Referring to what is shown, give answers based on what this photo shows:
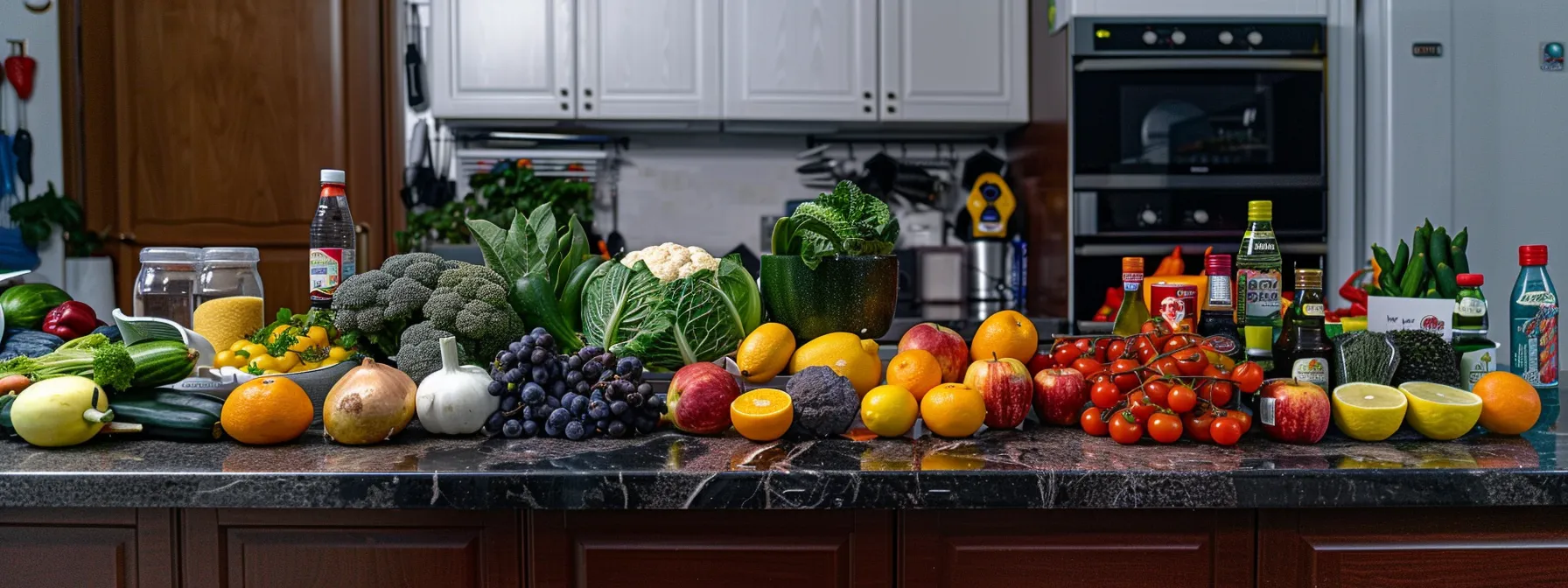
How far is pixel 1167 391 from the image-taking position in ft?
3.89

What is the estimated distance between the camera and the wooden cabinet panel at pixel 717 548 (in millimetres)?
1076

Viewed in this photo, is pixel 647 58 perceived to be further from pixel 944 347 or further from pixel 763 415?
pixel 763 415

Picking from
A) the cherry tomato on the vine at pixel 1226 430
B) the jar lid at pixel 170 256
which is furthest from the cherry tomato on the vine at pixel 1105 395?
the jar lid at pixel 170 256

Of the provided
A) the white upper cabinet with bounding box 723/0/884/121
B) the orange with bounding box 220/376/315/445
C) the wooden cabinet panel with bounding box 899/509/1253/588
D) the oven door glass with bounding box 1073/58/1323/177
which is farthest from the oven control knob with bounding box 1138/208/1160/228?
the orange with bounding box 220/376/315/445

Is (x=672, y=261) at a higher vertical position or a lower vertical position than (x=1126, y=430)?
higher

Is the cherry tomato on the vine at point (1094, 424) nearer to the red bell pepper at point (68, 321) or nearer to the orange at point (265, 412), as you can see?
the orange at point (265, 412)

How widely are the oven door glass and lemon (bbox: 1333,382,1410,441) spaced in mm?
2364

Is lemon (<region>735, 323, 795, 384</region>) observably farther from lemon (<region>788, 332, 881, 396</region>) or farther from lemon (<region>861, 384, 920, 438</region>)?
lemon (<region>861, 384, 920, 438</region>)

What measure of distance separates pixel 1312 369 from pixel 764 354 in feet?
2.37

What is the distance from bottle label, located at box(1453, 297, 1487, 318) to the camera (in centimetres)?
142

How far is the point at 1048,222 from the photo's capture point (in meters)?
3.76

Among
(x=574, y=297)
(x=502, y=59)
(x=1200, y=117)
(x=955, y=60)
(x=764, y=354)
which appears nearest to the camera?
(x=764, y=354)

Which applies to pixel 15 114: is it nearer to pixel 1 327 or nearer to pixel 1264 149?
pixel 1 327

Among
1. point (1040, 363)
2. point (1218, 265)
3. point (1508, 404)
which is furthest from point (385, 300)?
point (1508, 404)
